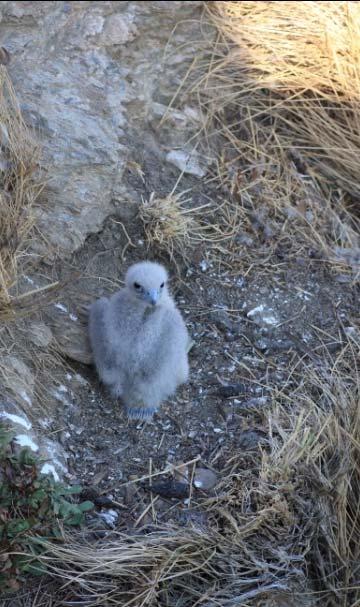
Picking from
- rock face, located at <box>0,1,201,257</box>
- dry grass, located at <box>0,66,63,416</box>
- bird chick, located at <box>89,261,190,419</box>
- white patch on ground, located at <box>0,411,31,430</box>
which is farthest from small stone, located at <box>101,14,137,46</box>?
white patch on ground, located at <box>0,411,31,430</box>

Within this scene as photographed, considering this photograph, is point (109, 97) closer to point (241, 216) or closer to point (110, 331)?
point (241, 216)

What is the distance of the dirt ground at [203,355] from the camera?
375cm

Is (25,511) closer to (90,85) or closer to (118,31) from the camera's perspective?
(90,85)

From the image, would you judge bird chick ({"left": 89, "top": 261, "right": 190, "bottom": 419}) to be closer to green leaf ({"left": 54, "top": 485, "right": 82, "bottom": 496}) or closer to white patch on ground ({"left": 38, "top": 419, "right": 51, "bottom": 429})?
white patch on ground ({"left": 38, "top": 419, "right": 51, "bottom": 429})

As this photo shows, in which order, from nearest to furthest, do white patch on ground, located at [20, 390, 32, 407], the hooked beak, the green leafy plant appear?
the green leafy plant
white patch on ground, located at [20, 390, 32, 407]
the hooked beak

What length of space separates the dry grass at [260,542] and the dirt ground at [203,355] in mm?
167

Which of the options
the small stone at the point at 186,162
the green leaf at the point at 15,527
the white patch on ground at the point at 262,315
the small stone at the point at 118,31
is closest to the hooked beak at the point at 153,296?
the white patch on ground at the point at 262,315

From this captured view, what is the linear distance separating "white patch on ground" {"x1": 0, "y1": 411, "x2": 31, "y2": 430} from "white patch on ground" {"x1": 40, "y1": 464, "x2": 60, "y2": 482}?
0.18m

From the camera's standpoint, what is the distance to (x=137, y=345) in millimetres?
Answer: 3971

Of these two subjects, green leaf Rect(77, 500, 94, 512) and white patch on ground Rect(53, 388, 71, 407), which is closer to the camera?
green leaf Rect(77, 500, 94, 512)

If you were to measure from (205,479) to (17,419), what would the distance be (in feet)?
2.79

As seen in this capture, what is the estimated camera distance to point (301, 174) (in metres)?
5.15

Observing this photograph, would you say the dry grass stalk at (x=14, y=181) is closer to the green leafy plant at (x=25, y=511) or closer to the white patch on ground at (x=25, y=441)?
the white patch on ground at (x=25, y=441)

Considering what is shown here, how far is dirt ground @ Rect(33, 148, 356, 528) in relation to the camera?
12.3 feet
